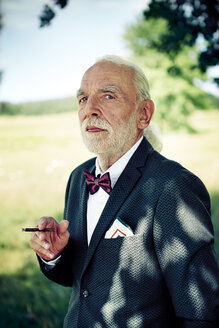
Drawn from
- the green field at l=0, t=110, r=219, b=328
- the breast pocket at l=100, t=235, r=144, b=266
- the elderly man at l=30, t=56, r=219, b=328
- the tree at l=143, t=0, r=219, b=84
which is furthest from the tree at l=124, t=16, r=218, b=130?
the breast pocket at l=100, t=235, r=144, b=266

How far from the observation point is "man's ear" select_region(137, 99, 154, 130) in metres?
2.04

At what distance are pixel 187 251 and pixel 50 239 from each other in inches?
32.0

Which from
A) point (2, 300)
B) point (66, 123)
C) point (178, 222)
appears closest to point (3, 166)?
point (66, 123)

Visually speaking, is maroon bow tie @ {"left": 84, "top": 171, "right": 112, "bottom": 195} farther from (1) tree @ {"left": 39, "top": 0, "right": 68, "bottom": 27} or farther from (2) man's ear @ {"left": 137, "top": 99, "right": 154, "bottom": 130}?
(1) tree @ {"left": 39, "top": 0, "right": 68, "bottom": 27}

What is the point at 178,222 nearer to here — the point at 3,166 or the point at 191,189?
the point at 191,189

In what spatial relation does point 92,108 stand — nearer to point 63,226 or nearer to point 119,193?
point 119,193

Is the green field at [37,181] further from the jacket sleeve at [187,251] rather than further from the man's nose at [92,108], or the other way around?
the man's nose at [92,108]

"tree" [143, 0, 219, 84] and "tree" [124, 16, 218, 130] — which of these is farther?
"tree" [124, 16, 218, 130]

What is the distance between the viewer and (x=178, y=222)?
1489mm

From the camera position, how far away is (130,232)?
1.58 metres

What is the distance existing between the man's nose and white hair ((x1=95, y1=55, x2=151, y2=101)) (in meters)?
0.26

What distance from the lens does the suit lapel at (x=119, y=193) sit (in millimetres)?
1663

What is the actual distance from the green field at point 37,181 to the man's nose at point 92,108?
2828 millimetres

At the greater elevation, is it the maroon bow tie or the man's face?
the man's face
